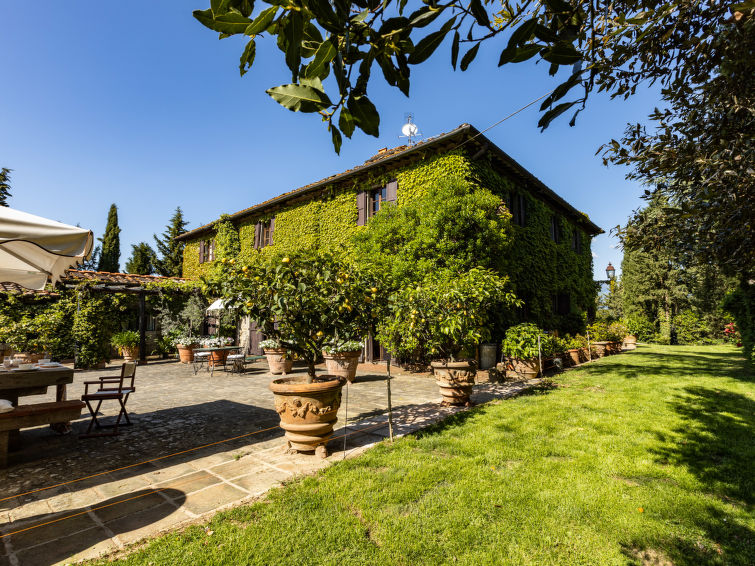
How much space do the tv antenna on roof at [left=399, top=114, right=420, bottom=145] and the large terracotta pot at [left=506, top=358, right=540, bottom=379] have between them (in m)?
9.31

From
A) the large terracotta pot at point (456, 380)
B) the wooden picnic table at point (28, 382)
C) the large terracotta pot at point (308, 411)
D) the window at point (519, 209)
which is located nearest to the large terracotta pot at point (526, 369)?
the large terracotta pot at point (456, 380)

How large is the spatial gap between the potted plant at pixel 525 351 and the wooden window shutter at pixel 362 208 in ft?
21.6

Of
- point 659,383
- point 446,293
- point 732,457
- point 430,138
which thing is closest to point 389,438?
point 446,293

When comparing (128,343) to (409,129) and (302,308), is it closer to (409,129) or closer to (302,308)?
(302,308)

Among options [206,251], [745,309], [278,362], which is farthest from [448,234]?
[206,251]

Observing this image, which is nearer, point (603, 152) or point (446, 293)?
point (603, 152)

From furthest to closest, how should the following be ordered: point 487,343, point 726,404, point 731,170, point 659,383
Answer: point 487,343
point 659,383
point 726,404
point 731,170

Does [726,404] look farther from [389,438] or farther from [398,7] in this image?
[398,7]

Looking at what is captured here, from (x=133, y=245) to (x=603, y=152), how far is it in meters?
33.7

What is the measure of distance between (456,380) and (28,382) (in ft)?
20.0

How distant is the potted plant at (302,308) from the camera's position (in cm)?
386

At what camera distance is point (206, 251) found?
19266 mm

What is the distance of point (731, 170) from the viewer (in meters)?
3.49

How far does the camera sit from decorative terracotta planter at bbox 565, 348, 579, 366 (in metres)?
11.3
